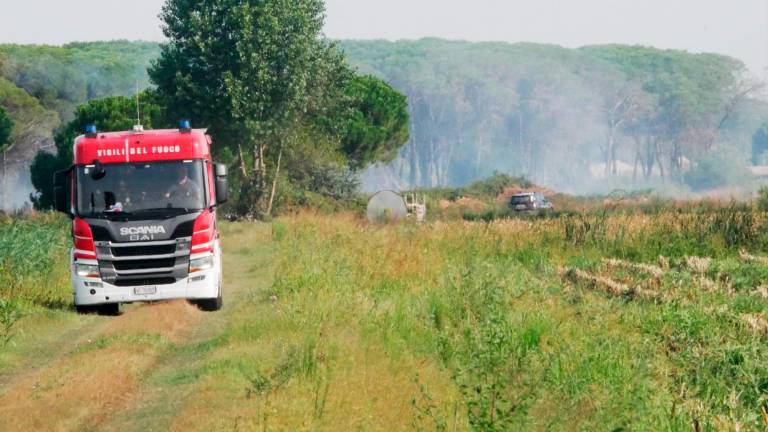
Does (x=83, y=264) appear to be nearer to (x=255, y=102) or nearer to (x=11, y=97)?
(x=255, y=102)

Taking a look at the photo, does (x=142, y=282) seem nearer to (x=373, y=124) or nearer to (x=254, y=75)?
(x=254, y=75)

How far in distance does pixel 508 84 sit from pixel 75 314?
578 feet

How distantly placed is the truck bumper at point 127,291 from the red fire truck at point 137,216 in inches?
0.7

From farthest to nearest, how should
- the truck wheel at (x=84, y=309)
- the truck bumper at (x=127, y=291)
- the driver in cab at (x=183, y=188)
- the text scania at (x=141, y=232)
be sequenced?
the truck wheel at (x=84, y=309), the driver in cab at (x=183, y=188), the truck bumper at (x=127, y=291), the text scania at (x=141, y=232)

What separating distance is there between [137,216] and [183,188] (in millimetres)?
930

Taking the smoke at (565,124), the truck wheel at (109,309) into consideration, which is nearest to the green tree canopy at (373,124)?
the smoke at (565,124)

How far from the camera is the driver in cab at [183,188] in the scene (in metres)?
19.8

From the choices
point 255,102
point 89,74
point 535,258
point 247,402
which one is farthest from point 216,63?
point 89,74

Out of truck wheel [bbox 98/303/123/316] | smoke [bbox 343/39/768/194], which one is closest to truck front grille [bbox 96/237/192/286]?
truck wheel [bbox 98/303/123/316]

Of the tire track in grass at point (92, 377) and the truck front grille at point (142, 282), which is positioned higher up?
the truck front grille at point (142, 282)

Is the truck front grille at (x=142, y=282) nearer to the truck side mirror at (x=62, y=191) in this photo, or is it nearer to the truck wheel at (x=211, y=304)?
the truck wheel at (x=211, y=304)

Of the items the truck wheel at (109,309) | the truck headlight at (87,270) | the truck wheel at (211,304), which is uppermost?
the truck headlight at (87,270)

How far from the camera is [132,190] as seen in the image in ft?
64.3

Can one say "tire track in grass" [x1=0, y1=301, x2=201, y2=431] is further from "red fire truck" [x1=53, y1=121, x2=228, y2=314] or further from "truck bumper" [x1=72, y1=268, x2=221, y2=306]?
"red fire truck" [x1=53, y1=121, x2=228, y2=314]
